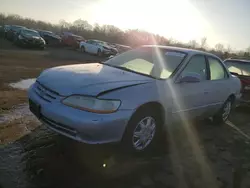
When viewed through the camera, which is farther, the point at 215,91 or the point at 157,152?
the point at 215,91

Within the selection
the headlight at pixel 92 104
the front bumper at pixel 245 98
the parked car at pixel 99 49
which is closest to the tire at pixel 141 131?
the headlight at pixel 92 104

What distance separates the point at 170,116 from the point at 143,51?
4.71 ft

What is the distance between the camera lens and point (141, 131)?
156 inches

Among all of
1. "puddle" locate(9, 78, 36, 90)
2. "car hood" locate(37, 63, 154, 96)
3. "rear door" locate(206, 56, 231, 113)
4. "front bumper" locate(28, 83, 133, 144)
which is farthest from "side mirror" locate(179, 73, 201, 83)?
"puddle" locate(9, 78, 36, 90)

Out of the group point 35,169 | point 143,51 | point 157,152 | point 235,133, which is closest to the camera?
point 35,169

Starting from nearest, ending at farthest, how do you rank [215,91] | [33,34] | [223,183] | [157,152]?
[223,183] < [157,152] < [215,91] < [33,34]

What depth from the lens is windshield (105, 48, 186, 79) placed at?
4517 mm

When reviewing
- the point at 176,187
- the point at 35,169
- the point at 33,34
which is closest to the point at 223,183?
the point at 176,187

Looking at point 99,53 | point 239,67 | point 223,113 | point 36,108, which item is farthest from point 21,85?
point 99,53

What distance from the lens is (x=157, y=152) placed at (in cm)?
430

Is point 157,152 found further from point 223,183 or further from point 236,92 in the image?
point 236,92

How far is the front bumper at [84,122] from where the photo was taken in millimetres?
3324

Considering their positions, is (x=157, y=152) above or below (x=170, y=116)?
below

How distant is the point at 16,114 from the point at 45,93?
1758 millimetres
